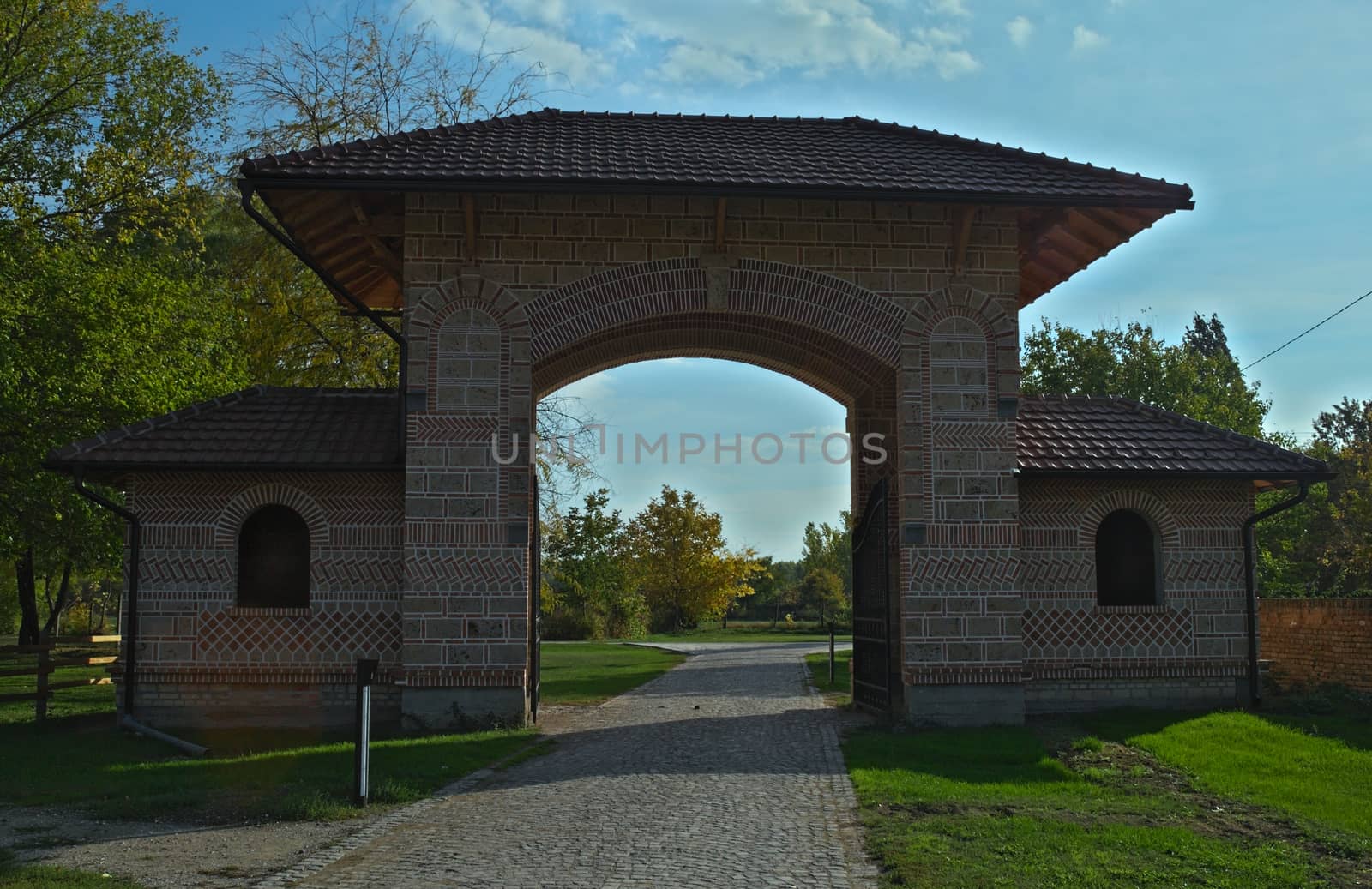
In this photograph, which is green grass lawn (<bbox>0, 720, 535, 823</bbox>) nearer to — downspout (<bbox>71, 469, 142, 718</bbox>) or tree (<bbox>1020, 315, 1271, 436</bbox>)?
downspout (<bbox>71, 469, 142, 718</bbox>)

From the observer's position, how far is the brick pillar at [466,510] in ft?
40.4

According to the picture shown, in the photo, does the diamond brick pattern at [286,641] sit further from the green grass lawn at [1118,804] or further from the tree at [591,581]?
the tree at [591,581]

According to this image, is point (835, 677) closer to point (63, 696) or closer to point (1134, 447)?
point (1134, 447)

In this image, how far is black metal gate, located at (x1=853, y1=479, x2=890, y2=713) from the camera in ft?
44.0

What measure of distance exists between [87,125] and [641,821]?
18626 mm

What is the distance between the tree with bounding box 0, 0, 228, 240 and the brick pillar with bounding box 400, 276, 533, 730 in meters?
9.77

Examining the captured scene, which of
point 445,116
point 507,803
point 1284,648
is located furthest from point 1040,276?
point 445,116

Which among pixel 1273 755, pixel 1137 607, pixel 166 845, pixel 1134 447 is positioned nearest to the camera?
pixel 166 845

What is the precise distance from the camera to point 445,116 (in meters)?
23.0

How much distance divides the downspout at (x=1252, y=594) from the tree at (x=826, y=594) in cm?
3771

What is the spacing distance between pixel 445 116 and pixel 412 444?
40.7ft

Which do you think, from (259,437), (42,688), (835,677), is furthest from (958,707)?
(42,688)

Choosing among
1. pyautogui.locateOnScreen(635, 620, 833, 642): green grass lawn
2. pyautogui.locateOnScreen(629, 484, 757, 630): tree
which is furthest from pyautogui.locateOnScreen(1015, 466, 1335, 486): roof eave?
pyautogui.locateOnScreen(629, 484, 757, 630): tree

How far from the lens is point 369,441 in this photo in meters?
13.1
